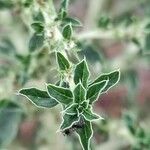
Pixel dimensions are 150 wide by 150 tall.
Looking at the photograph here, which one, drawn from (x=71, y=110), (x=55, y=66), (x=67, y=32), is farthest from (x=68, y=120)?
(x=55, y=66)

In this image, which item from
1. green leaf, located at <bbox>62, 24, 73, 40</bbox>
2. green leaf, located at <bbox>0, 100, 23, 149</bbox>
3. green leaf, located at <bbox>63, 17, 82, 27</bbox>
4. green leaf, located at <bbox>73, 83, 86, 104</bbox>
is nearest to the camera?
green leaf, located at <bbox>73, 83, 86, 104</bbox>

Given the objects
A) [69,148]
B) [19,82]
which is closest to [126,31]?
[19,82]

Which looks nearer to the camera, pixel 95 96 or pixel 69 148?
pixel 95 96

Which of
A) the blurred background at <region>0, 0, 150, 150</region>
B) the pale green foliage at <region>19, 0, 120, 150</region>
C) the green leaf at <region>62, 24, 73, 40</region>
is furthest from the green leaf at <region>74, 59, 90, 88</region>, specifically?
the blurred background at <region>0, 0, 150, 150</region>

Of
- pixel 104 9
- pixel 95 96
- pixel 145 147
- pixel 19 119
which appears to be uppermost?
pixel 104 9

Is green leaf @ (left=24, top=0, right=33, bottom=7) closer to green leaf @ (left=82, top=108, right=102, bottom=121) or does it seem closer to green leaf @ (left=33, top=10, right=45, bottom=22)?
green leaf @ (left=33, top=10, right=45, bottom=22)

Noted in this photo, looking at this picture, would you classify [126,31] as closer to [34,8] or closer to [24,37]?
[34,8]
